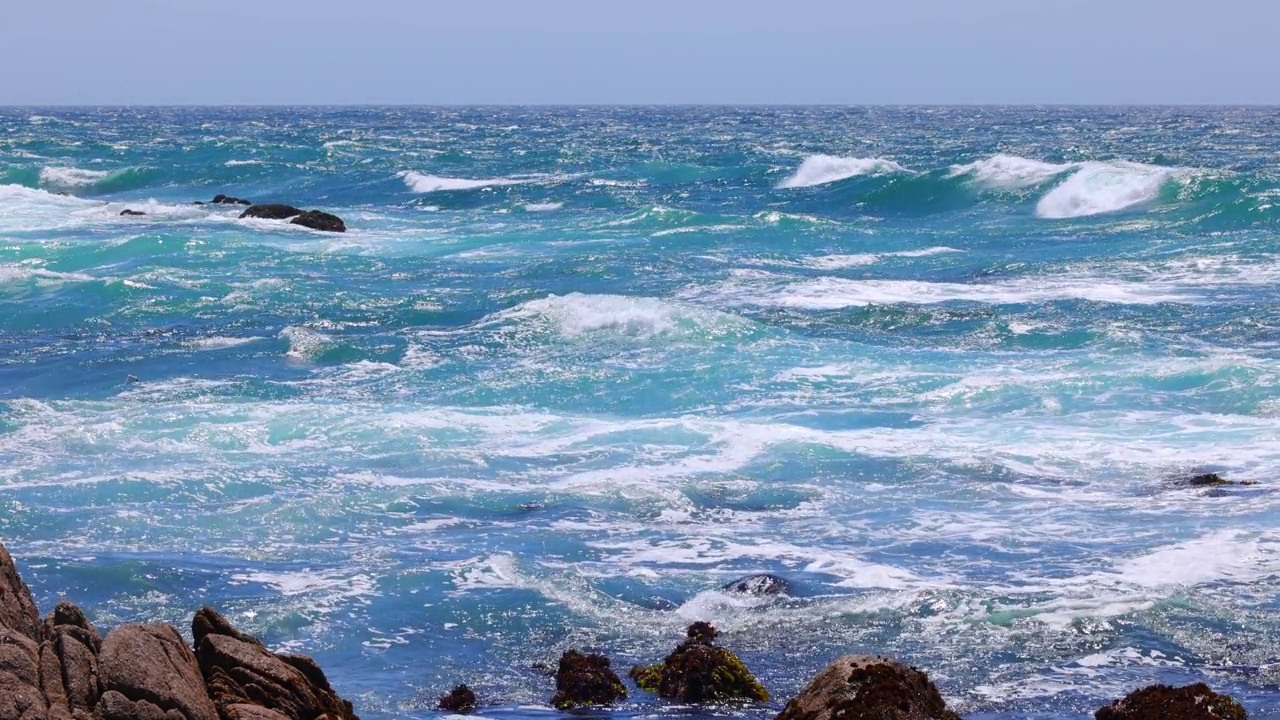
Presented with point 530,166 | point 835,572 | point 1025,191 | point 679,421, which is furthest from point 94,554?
point 530,166

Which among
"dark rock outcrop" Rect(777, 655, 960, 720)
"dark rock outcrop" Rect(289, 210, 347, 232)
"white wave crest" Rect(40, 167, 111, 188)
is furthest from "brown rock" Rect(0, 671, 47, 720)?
"white wave crest" Rect(40, 167, 111, 188)

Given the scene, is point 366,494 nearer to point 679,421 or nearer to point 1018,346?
point 679,421

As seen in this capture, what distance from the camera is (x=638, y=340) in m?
20.7

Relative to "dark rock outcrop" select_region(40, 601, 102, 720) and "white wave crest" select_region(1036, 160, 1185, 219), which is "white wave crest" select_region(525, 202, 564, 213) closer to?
"white wave crest" select_region(1036, 160, 1185, 219)

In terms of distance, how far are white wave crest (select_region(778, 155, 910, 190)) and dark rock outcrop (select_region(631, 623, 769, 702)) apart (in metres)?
41.4

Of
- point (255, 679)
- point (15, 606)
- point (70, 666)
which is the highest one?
point (15, 606)

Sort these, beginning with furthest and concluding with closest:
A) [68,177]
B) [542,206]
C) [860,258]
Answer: [68,177] → [542,206] → [860,258]

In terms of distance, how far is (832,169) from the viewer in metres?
52.5

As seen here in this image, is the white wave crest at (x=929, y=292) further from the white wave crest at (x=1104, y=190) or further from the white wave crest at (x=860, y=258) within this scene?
the white wave crest at (x=1104, y=190)

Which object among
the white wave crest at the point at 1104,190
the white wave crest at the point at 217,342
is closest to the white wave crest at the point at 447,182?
the white wave crest at the point at 1104,190

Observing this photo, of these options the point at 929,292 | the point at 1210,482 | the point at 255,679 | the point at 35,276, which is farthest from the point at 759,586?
the point at 35,276

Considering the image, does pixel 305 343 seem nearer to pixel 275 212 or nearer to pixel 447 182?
pixel 275 212

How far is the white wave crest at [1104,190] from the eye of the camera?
A: 3988cm

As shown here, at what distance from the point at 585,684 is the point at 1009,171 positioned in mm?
39586
